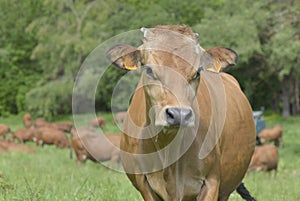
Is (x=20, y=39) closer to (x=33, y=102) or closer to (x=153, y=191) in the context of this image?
(x=33, y=102)

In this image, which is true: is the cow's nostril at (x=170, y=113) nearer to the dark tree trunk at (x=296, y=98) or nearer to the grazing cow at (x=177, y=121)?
the grazing cow at (x=177, y=121)

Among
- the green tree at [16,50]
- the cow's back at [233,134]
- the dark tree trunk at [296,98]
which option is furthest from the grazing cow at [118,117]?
the green tree at [16,50]

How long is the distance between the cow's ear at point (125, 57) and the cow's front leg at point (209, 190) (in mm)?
1003

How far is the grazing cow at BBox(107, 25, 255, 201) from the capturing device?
3912 millimetres

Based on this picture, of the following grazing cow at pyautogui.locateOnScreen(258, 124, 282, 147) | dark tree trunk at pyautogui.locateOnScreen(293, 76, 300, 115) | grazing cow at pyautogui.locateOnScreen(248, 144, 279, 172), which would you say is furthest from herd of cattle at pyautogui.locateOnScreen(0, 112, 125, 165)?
dark tree trunk at pyautogui.locateOnScreen(293, 76, 300, 115)

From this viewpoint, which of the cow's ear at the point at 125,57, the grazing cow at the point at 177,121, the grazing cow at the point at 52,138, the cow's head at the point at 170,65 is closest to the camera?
the cow's head at the point at 170,65

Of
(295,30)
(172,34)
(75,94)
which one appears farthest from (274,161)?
(172,34)

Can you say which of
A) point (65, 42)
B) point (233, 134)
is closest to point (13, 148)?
point (233, 134)

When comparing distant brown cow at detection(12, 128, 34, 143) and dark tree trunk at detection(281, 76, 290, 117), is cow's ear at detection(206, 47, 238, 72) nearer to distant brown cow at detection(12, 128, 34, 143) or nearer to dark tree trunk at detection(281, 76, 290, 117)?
distant brown cow at detection(12, 128, 34, 143)

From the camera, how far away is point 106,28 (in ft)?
130

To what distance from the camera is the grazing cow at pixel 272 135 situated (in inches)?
938

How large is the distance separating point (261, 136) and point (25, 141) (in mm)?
9773

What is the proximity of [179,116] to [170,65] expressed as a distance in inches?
17.6

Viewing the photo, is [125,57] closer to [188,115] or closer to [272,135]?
[188,115]
